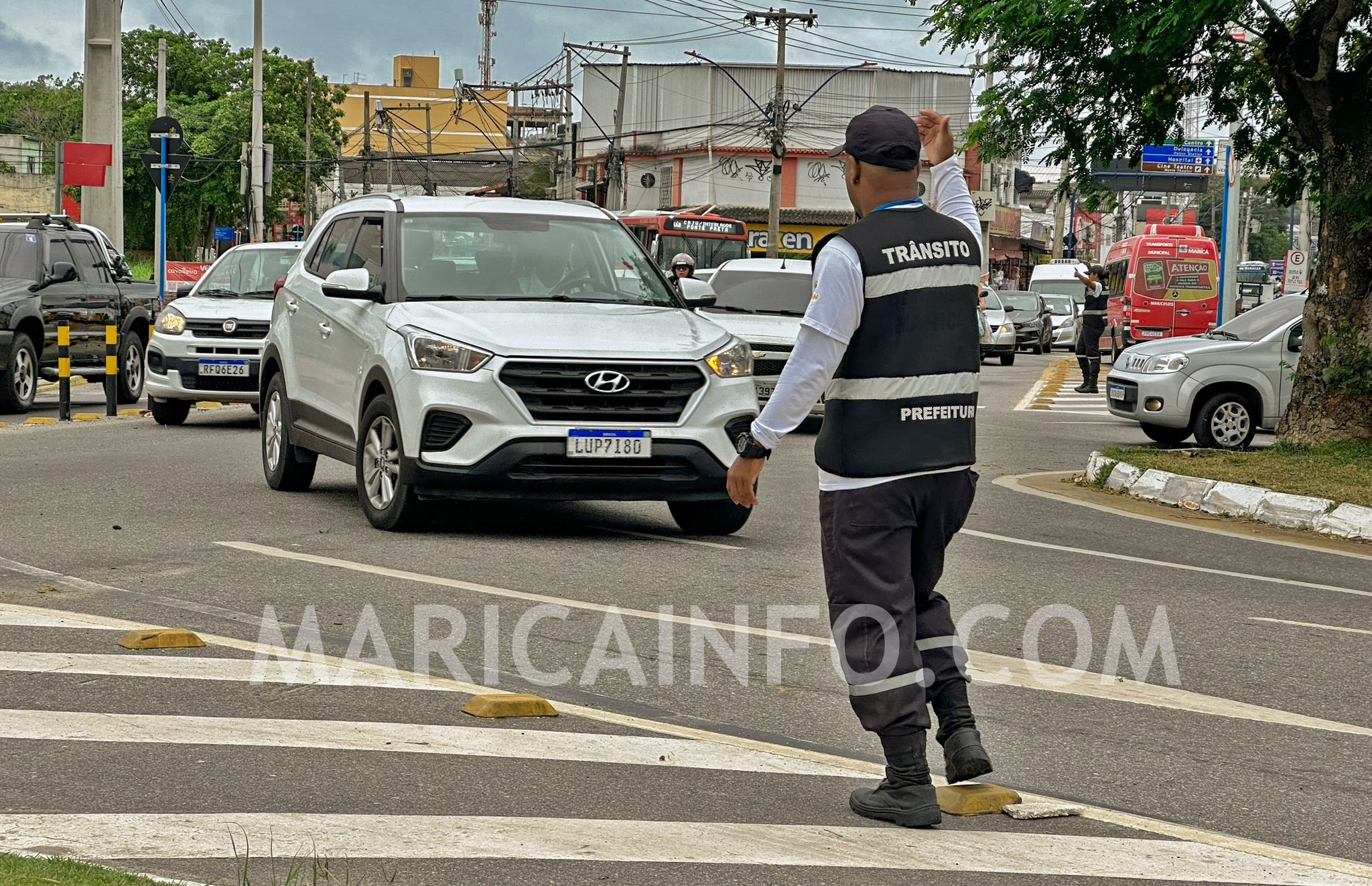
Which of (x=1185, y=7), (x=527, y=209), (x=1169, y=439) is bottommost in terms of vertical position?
(x=1169, y=439)

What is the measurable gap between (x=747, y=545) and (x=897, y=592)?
17.3 feet

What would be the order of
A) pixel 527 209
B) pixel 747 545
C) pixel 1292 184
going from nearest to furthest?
pixel 747 545, pixel 527 209, pixel 1292 184

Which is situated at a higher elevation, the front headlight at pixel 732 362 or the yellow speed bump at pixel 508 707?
the front headlight at pixel 732 362

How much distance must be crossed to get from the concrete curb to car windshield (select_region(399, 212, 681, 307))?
470 cm

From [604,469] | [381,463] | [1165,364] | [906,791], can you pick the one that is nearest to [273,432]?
[381,463]

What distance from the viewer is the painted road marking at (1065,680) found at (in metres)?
6.17

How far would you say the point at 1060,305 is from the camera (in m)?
53.0

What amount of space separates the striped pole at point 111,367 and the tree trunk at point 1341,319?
1116cm

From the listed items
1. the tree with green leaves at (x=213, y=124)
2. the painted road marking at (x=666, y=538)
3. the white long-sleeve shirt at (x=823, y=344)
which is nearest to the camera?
the white long-sleeve shirt at (x=823, y=344)

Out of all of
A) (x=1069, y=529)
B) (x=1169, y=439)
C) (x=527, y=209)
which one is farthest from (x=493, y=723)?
(x=1169, y=439)

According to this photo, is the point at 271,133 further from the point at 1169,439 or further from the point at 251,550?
the point at 251,550

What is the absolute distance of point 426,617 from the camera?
7207 mm

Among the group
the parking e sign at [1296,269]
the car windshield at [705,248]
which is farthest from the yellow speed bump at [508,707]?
the parking e sign at [1296,269]

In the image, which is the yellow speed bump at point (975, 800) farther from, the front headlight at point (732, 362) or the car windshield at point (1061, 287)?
the car windshield at point (1061, 287)
